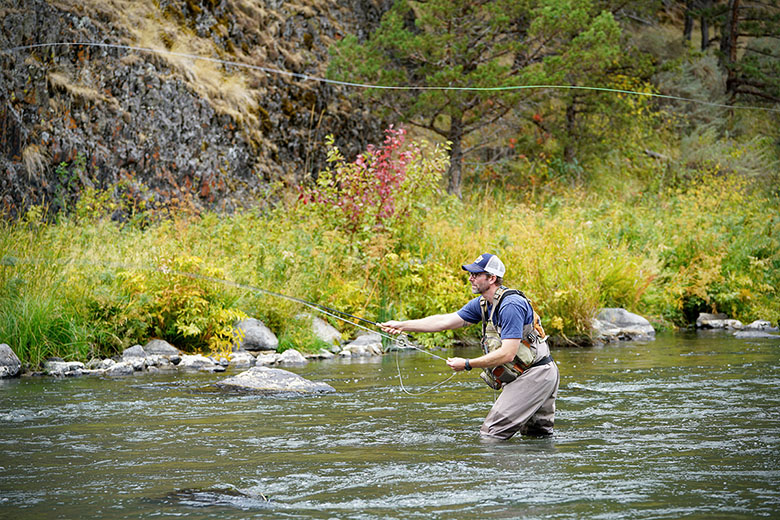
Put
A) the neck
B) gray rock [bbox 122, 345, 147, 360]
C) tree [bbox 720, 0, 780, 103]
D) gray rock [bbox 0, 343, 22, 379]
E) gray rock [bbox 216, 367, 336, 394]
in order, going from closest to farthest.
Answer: the neck, gray rock [bbox 216, 367, 336, 394], gray rock [bbox 0, 343, 22, 379], gray rock [bbox 122, 345, 147, 360], tree [bbox 720, 0, 780, 103]

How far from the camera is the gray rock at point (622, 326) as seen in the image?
1272 cm

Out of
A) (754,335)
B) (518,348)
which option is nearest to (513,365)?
(518,348)

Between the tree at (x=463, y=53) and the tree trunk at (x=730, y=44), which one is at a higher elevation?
the tree trunk at (x=730, y=44)

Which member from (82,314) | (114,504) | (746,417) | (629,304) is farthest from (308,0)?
(114,504)

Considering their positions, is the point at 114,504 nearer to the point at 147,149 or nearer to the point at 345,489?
the point at 345,489

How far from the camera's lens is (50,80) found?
51.7 feet

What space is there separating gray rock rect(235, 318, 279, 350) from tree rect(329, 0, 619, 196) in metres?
8.55

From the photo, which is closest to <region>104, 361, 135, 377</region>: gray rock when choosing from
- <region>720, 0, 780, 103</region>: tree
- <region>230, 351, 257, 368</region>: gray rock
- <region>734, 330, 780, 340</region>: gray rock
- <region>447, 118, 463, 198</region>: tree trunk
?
<region>230, 351, 257, 368</region>: gray rock

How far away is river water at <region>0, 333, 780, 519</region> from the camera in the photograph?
15.0 ft

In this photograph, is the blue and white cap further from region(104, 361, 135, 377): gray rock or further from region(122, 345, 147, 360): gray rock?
region(122, 345, 147, 360): gray rock

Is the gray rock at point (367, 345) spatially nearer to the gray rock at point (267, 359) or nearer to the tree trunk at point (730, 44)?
the gray rock at point (267, 359)

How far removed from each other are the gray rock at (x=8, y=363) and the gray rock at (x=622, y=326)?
732 cm

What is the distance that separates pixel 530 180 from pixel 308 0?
21.8 ft

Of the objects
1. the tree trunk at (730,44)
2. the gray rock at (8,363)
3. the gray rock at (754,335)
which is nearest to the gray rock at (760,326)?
the gray rock at (754,335)
